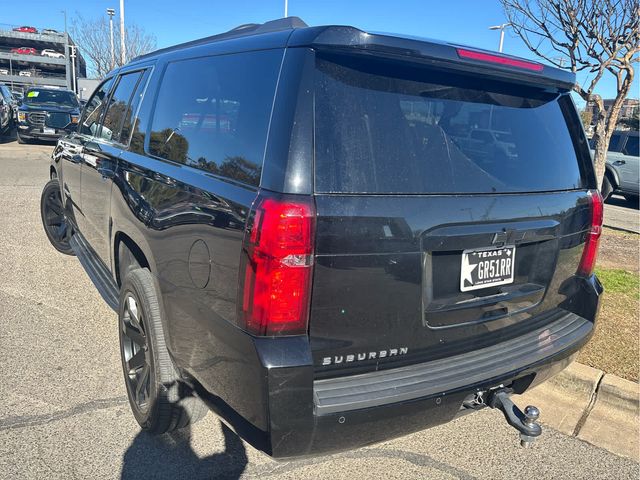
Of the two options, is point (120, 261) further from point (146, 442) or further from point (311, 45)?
point (311, 45)

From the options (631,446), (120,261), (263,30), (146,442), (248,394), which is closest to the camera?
(248,394)

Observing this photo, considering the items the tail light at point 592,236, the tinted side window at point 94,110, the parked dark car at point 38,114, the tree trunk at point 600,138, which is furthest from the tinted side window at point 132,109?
the parked dark car at point 38,114

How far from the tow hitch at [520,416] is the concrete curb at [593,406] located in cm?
109

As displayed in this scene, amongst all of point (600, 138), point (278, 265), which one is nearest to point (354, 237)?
point (278, 265)

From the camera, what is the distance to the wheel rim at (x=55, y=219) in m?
5.70

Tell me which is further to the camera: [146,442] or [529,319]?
[146,442]

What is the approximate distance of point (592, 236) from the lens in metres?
2.74

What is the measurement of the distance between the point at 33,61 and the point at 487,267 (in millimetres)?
74194

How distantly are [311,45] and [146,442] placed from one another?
83.7 inches

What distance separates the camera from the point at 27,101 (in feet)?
56.2

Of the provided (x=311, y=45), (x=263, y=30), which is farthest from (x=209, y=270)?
(x=263, y=30)

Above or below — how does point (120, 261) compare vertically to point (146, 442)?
above

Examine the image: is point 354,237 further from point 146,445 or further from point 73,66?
point 73,66

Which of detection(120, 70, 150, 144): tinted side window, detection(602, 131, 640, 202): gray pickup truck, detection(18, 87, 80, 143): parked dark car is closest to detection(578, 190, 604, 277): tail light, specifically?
detection(120, 70, 150, 144): tinted side window
